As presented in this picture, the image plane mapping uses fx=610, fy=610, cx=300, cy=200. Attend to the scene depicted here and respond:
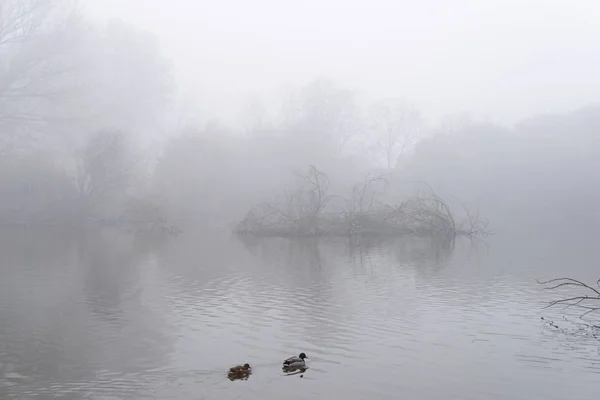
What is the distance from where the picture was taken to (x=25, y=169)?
131ft

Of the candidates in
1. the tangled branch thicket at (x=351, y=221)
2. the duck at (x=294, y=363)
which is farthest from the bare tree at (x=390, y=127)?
the duck at (x=294, y=363)

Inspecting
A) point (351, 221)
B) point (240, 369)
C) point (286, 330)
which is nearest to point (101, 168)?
point (351, 221)

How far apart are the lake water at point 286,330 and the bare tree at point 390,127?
1735 inches

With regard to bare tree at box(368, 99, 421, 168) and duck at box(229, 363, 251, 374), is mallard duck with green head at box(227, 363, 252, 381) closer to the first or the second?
duck at box(229, 363, 251, 374)

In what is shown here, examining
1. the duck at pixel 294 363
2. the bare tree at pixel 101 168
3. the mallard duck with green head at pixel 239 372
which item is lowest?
the mallard duck with green head at pixel 239 372

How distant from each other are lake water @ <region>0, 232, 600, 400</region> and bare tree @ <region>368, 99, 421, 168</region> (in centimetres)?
4408

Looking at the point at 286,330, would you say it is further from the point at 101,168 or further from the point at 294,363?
the point at 101,168

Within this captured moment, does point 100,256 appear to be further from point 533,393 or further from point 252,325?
point 533,393

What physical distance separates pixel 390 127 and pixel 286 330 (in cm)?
5625

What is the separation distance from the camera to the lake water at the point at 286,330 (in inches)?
340

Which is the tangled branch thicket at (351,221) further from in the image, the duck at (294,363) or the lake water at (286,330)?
the duck at (294,363)

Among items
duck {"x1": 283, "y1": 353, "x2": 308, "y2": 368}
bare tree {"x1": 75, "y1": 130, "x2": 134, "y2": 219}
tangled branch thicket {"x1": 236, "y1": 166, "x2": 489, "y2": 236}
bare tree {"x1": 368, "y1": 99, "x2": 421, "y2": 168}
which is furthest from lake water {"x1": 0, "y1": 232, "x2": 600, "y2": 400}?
bare tree {"x1": 368, "y1": 99, "x2": 421, "y2": 168}

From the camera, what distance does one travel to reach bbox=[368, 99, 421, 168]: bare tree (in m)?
65.8

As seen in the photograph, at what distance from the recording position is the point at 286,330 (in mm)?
11766
